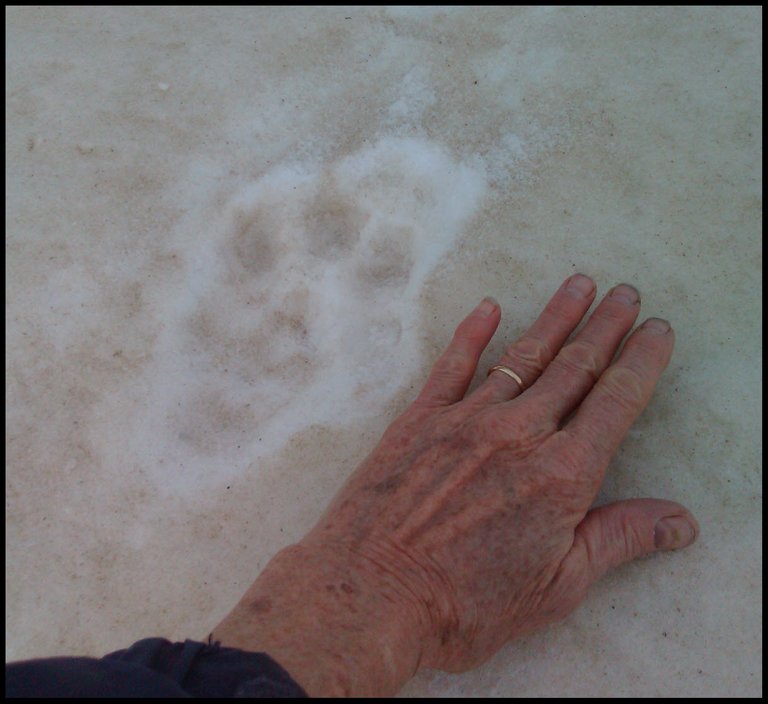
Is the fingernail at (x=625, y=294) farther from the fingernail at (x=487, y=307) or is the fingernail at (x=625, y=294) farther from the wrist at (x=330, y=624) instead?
the wrist at (x=330, y=624)

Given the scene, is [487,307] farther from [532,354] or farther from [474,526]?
[474,526]

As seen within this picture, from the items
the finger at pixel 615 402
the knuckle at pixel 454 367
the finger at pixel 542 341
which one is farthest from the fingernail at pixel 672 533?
the knuckle at pixel 454 367

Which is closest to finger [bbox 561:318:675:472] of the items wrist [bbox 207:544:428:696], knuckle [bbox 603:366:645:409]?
knuckle [bbox 603:366:645:409]

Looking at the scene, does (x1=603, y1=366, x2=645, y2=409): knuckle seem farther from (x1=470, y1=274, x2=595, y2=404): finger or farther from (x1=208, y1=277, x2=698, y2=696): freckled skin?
(x1=470, y1=274, x2=595, y2=404): finger

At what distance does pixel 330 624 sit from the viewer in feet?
3.80

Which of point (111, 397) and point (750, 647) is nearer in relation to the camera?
point (750, 647)

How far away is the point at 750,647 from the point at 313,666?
0.93 metres

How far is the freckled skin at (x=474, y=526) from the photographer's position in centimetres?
120

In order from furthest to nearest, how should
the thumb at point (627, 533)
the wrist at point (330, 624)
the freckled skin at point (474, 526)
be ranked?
the thumb at point (627, 533) → the freckled skin at point (474, 526) → the wrist at point (330, 624)

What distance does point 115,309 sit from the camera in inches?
66.9

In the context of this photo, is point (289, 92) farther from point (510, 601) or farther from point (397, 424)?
point (510, 601)

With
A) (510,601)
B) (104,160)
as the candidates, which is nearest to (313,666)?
(510,601)

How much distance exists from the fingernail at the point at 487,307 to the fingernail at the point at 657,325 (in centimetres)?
34

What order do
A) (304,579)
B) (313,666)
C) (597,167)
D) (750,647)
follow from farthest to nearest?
1. (597,167)
2. (750,647)
3. (304,579)
4. (313,666)
